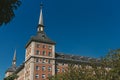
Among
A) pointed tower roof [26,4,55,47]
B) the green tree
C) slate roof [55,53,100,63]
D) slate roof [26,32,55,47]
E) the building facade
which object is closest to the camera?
the green tree

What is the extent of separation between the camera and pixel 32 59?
85.4m

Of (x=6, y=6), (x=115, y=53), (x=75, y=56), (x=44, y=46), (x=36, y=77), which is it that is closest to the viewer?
(x=6, y=6)

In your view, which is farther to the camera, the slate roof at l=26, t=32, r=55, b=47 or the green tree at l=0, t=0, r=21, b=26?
the slate roof at l=26, t=32, r=55, b=47

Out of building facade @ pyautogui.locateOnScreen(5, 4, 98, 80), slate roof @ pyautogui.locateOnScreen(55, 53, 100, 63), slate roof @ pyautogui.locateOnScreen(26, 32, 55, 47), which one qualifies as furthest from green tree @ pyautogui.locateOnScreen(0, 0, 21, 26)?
slate roof @ pyautogui.locateOnScreen(55, 53, 100, 63)

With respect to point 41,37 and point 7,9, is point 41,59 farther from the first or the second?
point 7,9

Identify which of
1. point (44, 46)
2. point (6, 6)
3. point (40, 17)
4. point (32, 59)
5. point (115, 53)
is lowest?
point (6, 6)

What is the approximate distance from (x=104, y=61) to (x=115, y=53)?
1972 mm

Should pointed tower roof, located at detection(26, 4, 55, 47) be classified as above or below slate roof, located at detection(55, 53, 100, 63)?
above

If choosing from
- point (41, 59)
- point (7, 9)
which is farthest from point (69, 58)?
point (7, 9)

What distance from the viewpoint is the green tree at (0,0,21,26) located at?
957 centimetres

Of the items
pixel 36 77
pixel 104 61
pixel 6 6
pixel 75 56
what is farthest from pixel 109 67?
pixel 75 56

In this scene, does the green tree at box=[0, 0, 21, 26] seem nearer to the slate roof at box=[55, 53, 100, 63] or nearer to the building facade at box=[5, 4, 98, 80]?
the building facade at box=[5, 4, 98, 80]

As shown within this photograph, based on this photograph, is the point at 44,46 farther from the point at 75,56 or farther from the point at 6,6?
the point at 6,6

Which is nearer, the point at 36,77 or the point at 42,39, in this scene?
the point at 36,77
